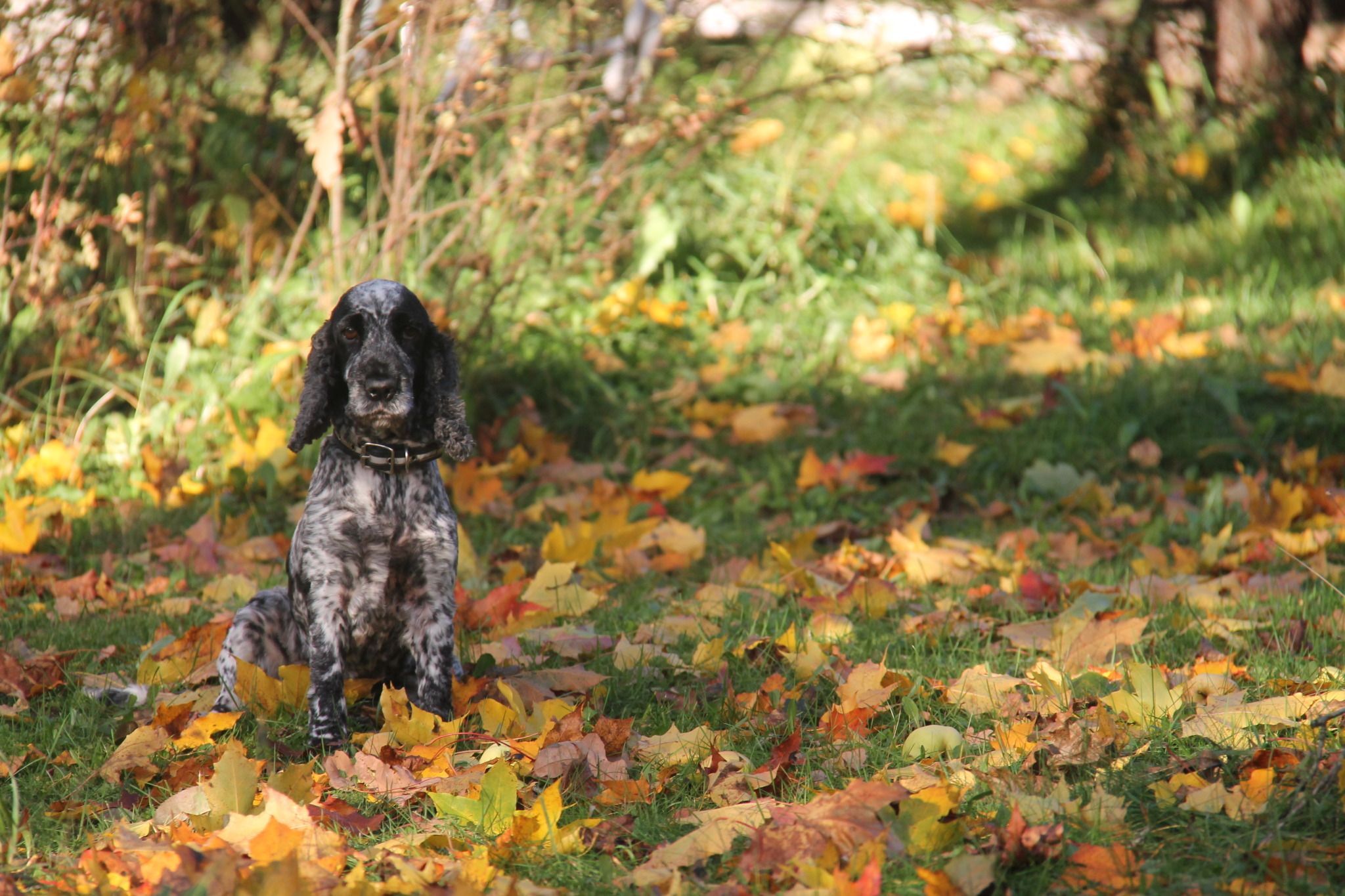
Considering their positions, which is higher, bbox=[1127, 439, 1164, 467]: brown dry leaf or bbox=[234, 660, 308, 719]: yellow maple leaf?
bbox=[234, 660, 308, 719]: yellow maple leaf

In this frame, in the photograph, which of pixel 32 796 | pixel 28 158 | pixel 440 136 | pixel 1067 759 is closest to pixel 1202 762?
pixel 1067 759

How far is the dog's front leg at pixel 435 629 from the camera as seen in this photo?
3094 millimetres

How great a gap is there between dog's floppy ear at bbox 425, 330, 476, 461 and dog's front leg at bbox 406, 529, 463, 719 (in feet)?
0.72

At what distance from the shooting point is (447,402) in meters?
3.21

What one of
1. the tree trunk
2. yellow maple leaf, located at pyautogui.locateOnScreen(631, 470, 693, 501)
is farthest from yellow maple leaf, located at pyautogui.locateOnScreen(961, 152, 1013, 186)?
yellow maple leaf, located at pyautogui.locateOnScreen(631, 470, 693, 501)

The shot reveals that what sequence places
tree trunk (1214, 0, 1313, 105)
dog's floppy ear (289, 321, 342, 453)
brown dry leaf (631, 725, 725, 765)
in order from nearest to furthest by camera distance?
brown dry leaf (631, 725, 725, 765) → dog's floppy ear (289, 321, 342, 453) → tree trunk (1214, 0, 1313, 105)

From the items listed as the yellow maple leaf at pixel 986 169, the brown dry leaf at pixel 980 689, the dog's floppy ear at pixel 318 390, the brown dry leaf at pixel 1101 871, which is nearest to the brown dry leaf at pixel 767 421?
the brown dry leaf at pixel 980 689

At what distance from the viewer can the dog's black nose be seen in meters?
2.99

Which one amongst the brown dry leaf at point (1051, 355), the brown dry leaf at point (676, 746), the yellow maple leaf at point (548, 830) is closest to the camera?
the yellow maple leaf at point (548, 830)

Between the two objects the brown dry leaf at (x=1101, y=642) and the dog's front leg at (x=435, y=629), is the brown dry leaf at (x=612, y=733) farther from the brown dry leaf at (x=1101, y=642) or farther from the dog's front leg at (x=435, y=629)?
the brown dry leaf at (x=1101, y=642)

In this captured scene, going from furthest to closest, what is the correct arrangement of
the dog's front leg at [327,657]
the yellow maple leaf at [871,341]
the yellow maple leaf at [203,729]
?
the yellow maple leaf at [871,341]
the dog's front leg at [327,657]
the yellow maple leaf at [203,729]

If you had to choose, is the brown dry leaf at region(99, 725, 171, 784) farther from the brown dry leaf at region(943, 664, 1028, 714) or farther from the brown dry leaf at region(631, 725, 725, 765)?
the brown dry leaf at region(943, 664, 1028, 714)

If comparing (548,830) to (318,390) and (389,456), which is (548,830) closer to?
(389,456)

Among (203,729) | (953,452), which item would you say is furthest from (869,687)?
(953,452)
